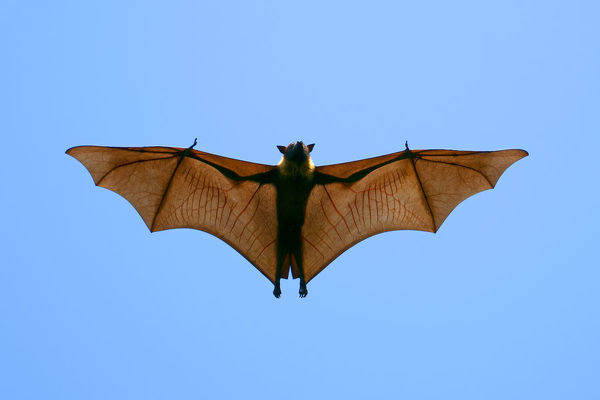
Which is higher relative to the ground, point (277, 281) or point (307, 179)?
point (307, 179)

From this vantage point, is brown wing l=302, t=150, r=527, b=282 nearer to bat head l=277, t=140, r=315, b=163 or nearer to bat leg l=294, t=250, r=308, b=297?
bat leg l=294, t=250, r=308, b=297

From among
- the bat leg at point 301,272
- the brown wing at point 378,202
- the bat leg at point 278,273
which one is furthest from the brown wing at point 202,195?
the brown wing at point 378,202

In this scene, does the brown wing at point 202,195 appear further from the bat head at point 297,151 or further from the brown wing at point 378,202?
the brown wing at point 378,202

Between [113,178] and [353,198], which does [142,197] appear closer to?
[113,178]

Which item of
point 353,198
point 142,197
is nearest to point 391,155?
point 353,198

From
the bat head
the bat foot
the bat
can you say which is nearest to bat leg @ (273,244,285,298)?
the bat

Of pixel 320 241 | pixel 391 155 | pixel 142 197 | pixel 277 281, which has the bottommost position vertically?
pixel 277 281
